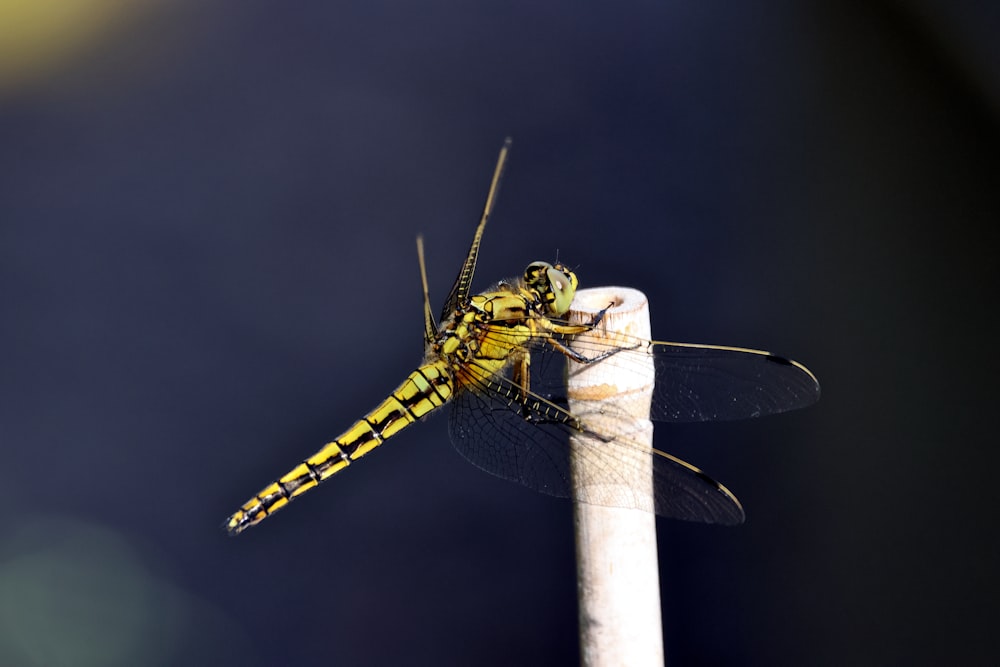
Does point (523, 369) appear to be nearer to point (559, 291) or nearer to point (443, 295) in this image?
point (559, 291)

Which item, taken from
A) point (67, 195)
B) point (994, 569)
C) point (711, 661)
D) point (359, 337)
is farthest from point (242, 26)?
point (994, 569)

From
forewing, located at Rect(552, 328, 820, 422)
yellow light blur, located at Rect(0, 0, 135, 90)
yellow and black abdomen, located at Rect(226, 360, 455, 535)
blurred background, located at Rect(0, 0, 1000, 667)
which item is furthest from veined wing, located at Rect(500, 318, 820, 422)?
yellow light blur, located at Rect(0, 0, 135, 90)

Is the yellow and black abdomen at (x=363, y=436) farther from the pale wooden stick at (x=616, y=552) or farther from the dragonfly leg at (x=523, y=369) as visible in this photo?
the pale wooden stick at (x=616, y=552)

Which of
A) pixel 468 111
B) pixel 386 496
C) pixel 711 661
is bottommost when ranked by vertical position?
pixel 711 661

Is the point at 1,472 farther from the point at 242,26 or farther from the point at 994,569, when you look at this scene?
the point at 994,569

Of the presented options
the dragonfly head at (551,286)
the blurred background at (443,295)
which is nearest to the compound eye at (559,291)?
the dragonfly head at (551,286)

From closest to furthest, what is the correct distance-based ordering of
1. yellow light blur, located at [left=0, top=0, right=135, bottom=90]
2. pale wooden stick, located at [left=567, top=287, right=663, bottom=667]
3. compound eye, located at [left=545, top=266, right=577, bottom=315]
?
pale wooden stick, located at [left=567, top=287, right=663, bottom=667]
compound eye, located at [left=545, top=266, right=577, bottom=315]
yellow light blur, located at [left=0, top=0, right=135, bottom=90]

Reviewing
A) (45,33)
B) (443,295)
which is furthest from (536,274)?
(45,33)

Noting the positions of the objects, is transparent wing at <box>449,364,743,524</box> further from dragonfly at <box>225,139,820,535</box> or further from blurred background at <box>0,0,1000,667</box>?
blurred background at <box>0,0,1000,667</box>
